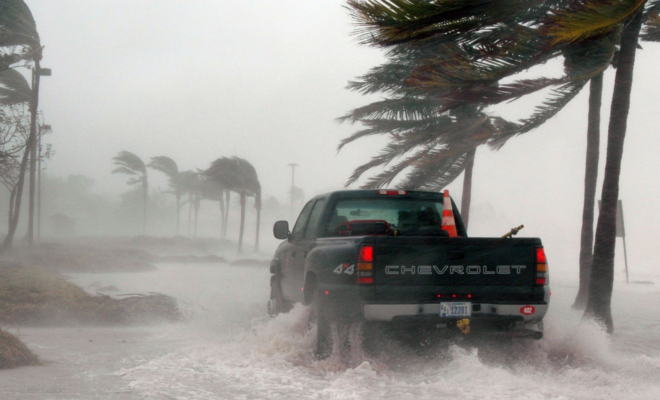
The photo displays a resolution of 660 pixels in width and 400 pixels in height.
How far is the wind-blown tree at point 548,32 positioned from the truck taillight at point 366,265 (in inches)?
153

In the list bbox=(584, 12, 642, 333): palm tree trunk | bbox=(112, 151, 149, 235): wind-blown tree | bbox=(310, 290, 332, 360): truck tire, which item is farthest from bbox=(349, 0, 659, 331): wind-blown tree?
bbox=(112, 151, 149, 235): wind-blown tree

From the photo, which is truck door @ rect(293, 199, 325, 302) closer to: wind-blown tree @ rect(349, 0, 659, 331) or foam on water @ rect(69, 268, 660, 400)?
foam on water @ rect(69, 268, 660, 400)

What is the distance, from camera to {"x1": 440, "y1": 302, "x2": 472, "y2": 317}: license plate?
605cm

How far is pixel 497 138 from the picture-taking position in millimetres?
11539

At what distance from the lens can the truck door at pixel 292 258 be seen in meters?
8.22

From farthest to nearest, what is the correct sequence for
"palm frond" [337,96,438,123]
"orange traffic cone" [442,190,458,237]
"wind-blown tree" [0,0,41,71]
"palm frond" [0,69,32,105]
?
"palm frond" [0,69,32,105]
"wind-blown tree" [0,0,41,71]
"palm frond" [337,96,438,123]
"orange traffic cone" [442,190,458,237]

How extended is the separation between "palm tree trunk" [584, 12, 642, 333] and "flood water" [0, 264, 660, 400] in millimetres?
1321

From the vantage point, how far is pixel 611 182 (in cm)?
1013

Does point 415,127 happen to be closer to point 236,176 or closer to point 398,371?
point 398,371

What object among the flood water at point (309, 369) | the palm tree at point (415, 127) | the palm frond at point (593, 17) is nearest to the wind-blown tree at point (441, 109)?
the palm tree at point (415, 127)

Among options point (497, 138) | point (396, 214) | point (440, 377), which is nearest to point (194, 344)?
point (396, 214)

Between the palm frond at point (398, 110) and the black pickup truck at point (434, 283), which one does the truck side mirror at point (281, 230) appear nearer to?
the black pickup truck at point (434, 283)

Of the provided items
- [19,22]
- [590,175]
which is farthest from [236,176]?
[590,175]

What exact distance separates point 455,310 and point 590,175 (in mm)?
8675
